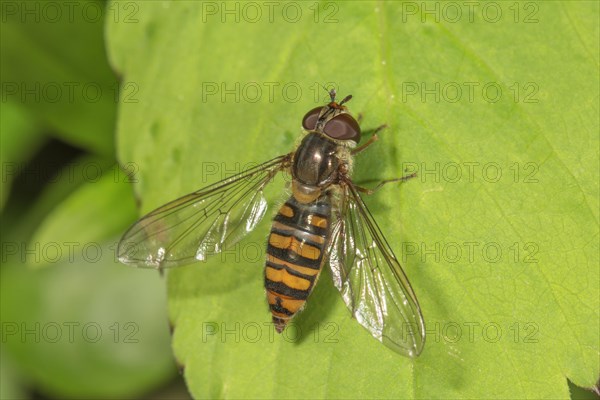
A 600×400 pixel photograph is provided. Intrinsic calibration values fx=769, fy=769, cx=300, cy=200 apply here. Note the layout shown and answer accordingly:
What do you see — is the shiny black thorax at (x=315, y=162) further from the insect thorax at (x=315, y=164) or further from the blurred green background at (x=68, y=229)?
the blurred green background at (x=68, y=229)

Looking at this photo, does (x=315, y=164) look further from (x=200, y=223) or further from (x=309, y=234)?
(x=200, y=223)

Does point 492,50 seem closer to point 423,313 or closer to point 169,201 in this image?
point 423,313

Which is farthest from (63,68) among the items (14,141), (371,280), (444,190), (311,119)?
(444,190)

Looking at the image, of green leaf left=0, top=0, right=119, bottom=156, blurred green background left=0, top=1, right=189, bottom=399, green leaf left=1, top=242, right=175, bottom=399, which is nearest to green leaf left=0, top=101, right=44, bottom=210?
blurred green background left=0, top=1, right=189, bottom=399

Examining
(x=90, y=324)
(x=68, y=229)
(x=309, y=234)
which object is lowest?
(x=90, y=324)

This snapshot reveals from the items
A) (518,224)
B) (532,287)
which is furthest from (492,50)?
(532,287)
